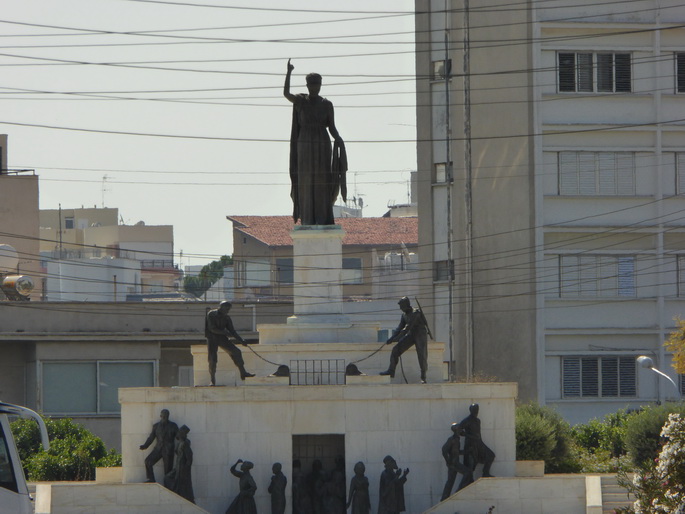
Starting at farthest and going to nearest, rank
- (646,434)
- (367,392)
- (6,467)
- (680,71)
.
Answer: (680,71), (646,434), (367,392), (6,467)

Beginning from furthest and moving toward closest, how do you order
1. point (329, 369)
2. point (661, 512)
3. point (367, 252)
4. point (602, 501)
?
point (367, 252), point (329, 369), point (602, 501), point (661, 512)

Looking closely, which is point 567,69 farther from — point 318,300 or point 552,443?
point 318,300

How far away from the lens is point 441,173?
167 feet

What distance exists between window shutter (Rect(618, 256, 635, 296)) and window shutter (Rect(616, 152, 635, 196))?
2.01m

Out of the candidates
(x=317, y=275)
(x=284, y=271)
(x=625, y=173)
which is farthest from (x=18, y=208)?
(x=317, y=275)

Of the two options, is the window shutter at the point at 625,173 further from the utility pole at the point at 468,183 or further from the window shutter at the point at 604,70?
the utility pole at the point at 468,183

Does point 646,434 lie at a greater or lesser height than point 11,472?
lesser

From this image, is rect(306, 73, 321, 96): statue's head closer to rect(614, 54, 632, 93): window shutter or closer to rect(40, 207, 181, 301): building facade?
rect(614, 54, 632, 93): window shutter

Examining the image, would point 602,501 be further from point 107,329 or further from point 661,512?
point 107,329

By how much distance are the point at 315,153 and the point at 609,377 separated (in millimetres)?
16098

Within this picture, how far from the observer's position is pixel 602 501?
1212 inches

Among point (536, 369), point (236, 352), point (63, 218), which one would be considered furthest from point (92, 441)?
point (63, 218)

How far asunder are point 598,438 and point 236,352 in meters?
10.8

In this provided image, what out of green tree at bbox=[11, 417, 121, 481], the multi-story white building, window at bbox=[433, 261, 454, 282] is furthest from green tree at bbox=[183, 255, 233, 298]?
green tree at bbox=[11, 417, 121, 481]
